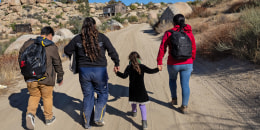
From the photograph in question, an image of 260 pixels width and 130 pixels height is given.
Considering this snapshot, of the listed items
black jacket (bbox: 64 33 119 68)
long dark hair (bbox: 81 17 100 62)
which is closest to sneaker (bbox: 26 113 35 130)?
black jacket (bbox: 64 33 119 68)

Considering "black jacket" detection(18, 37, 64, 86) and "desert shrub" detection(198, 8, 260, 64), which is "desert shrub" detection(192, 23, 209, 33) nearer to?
"desert shrub" detection(198, 8, 260, 64)

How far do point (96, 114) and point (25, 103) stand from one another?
96.4 inches

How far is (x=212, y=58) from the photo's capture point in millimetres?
6812

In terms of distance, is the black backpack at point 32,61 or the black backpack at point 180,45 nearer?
the black backpack at point 32,61

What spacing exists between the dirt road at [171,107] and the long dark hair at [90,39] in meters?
1.47

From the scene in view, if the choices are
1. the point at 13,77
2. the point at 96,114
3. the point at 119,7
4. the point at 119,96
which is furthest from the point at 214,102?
the point at 119,7

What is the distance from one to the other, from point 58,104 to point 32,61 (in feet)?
5.93

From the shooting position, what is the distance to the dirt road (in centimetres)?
334

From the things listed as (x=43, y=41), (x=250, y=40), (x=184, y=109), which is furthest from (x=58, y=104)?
(x=250, y=40)

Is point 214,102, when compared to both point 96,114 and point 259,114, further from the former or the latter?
point 96,114

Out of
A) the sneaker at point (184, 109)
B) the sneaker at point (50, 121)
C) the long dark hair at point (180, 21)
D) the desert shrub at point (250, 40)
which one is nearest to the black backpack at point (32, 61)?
the sneaker at point (50, 121)

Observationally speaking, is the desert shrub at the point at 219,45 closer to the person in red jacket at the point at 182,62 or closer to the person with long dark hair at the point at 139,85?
the person in red jacket at the point at 182,62

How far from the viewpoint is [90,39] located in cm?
286

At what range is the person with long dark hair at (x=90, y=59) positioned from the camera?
2.88 metres
